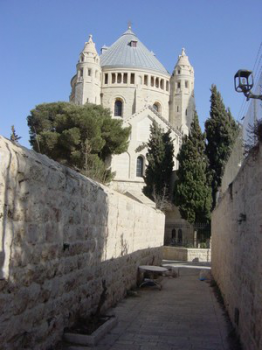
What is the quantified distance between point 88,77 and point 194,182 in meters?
22.3

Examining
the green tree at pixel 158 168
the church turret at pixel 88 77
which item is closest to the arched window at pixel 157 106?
the church turret at pixel 88 77

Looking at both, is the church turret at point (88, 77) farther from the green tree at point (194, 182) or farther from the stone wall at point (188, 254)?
the stone wall at point (188, 254)

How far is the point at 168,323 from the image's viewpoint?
6016 millimetres

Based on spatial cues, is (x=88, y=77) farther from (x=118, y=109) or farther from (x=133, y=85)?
(x=133, y=85)

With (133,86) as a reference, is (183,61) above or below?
above

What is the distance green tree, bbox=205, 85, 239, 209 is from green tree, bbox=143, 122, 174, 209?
3503 mm

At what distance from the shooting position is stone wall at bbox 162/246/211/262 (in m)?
22.1

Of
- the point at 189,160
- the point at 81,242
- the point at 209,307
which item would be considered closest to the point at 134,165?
the point at 189,160

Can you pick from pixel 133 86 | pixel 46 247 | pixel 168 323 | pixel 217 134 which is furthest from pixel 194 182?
pixel 46 247

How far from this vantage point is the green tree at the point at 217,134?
3056 centimetres

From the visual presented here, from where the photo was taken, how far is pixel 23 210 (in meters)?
3.39

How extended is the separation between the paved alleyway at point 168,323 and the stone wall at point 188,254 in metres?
12.9

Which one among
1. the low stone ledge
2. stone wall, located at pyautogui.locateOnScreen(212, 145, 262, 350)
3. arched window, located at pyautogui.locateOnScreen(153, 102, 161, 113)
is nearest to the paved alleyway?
the low stone ledge

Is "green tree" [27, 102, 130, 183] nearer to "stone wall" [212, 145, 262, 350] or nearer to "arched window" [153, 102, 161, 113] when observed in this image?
"arched window" [153, 102, 161, 113]
